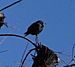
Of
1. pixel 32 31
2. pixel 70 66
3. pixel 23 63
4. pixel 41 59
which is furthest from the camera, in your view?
pixel 32 31

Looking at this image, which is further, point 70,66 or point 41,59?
point 41,59

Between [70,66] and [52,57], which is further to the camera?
[52,57]

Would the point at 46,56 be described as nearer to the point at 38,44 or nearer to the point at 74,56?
the point at 38,44

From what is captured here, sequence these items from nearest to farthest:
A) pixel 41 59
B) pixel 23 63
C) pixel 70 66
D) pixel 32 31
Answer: pixel 70 66, pixel 23 63, pixel 41 59, pixel 32 31

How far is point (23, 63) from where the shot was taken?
1589 millimetres

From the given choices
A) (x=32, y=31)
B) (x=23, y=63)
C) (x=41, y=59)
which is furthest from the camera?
(x=32, y=31)

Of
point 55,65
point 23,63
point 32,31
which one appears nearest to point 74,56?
point 55,65

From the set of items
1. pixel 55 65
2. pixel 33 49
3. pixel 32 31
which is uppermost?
pixel 32 31

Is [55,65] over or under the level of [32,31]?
under

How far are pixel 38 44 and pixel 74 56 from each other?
1.01ft

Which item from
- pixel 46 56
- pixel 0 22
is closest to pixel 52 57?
pixel 46 56

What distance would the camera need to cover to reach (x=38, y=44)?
1.75m

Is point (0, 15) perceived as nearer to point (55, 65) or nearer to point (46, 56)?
point (46, 56)

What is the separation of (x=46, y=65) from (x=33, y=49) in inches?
6.7
